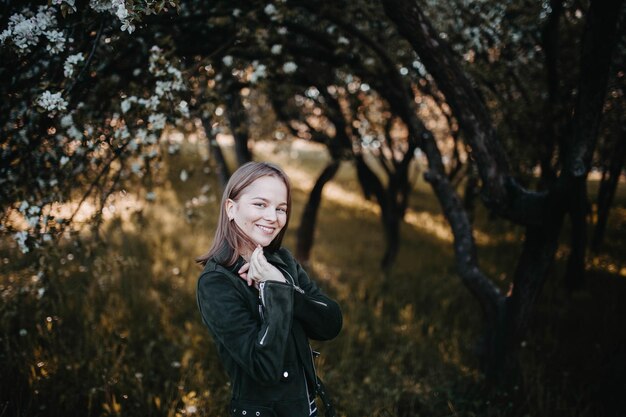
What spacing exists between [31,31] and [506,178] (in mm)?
3158

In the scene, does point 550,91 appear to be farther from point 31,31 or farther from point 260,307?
point 31,31

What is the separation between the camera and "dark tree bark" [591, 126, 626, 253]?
4805 mm

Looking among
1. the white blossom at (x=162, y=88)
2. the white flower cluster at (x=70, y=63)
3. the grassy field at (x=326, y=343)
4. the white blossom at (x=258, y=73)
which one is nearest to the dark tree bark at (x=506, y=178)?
the grassy field at (x=326, y=343)

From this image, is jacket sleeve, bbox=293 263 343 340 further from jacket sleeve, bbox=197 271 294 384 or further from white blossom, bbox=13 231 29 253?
white blossom, bbox=13 231 29 253

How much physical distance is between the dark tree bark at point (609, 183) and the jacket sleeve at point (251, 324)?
492cm

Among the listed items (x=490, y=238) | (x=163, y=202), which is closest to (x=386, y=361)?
(x=490, y=238)

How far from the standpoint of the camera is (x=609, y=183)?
5176 millimetres

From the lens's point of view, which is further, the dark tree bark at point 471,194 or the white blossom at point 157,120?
the dark tree bark at point 471,194

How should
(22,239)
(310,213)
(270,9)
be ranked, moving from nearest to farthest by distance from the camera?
(22,239)
(270,9)
(310,213)

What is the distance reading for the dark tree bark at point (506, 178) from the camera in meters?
2.53

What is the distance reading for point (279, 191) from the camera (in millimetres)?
1880

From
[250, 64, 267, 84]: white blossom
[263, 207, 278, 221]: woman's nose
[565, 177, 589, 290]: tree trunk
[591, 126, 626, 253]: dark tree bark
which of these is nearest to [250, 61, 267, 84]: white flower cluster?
[250, 64, 267, 84]: white blossom

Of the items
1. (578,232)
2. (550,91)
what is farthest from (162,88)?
(550,91)

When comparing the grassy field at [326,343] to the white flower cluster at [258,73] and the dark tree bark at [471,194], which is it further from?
the white flower cluster at [258,73]
